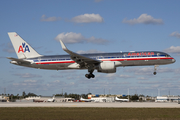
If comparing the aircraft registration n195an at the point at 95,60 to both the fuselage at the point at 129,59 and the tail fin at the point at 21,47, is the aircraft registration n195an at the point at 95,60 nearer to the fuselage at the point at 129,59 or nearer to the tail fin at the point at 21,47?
the fuselage at the point at 129,59

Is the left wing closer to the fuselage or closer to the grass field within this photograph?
the fuselage

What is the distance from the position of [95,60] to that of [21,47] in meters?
20.6

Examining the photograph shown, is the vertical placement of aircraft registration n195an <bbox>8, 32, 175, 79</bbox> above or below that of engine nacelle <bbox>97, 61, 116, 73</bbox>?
above

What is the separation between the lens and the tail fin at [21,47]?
6319 cm

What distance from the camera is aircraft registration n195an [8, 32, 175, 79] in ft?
181

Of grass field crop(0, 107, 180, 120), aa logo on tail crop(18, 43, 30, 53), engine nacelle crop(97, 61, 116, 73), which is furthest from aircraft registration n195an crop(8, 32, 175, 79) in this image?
grass field crop(0, 107, 180, 120)

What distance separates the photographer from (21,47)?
64625mm

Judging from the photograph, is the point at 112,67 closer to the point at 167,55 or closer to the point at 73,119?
the point at 167,55

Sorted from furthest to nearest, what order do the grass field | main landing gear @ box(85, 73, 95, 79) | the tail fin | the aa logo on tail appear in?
the aa logo on tail, the tail fin, main landing gear @ box(85, 73, 95, 79), the grass field

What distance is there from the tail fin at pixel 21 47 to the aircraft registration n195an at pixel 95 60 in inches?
17.5

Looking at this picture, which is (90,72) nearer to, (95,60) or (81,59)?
(81,59)

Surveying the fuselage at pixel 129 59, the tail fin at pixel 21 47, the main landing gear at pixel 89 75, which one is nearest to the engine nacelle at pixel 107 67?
the fuselage at pixel 129 59

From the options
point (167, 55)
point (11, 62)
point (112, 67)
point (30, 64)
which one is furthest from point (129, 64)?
point (11, 62)

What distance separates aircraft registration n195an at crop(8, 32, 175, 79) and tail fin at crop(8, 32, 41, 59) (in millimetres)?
443
